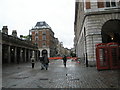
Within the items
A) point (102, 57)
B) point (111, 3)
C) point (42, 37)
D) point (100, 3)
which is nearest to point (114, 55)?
point (102, 57)

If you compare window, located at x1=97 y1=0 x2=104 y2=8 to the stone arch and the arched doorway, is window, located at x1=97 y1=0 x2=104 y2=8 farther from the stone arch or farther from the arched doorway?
the arched doorway

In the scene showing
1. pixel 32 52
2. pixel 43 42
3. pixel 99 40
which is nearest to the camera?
pixel 99 40

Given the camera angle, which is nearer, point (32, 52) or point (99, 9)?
point (99, 9)

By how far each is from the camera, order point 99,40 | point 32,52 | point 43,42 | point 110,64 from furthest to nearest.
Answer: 1. point 43,42
2. point 32,52
3. point 99,40
4. point 110,64

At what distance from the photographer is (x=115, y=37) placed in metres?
22.9

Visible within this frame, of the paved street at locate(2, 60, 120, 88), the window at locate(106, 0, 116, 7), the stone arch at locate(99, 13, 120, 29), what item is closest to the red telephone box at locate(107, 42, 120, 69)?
the paved street at locate(2, 60, 120, 88)

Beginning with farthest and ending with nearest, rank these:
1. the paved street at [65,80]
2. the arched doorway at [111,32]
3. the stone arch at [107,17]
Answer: the arched doorway at [111,32]
the stone arch at [107,17]
the paved street at [65,80]

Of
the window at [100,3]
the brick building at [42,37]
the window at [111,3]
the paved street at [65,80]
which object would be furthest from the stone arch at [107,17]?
the brick building at [42,37]

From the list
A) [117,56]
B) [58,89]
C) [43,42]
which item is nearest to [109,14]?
[117,56]

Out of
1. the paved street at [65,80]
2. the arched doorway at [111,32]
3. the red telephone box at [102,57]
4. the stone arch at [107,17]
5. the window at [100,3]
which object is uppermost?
the window at [100,3]

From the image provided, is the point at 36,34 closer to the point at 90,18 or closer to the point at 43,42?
the point at 43,42

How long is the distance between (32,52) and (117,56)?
34905 millimetres

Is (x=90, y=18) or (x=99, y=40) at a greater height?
(x=90, y=18)

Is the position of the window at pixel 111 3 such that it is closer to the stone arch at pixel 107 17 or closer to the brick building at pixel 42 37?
the stone arch at pixel 107 17
